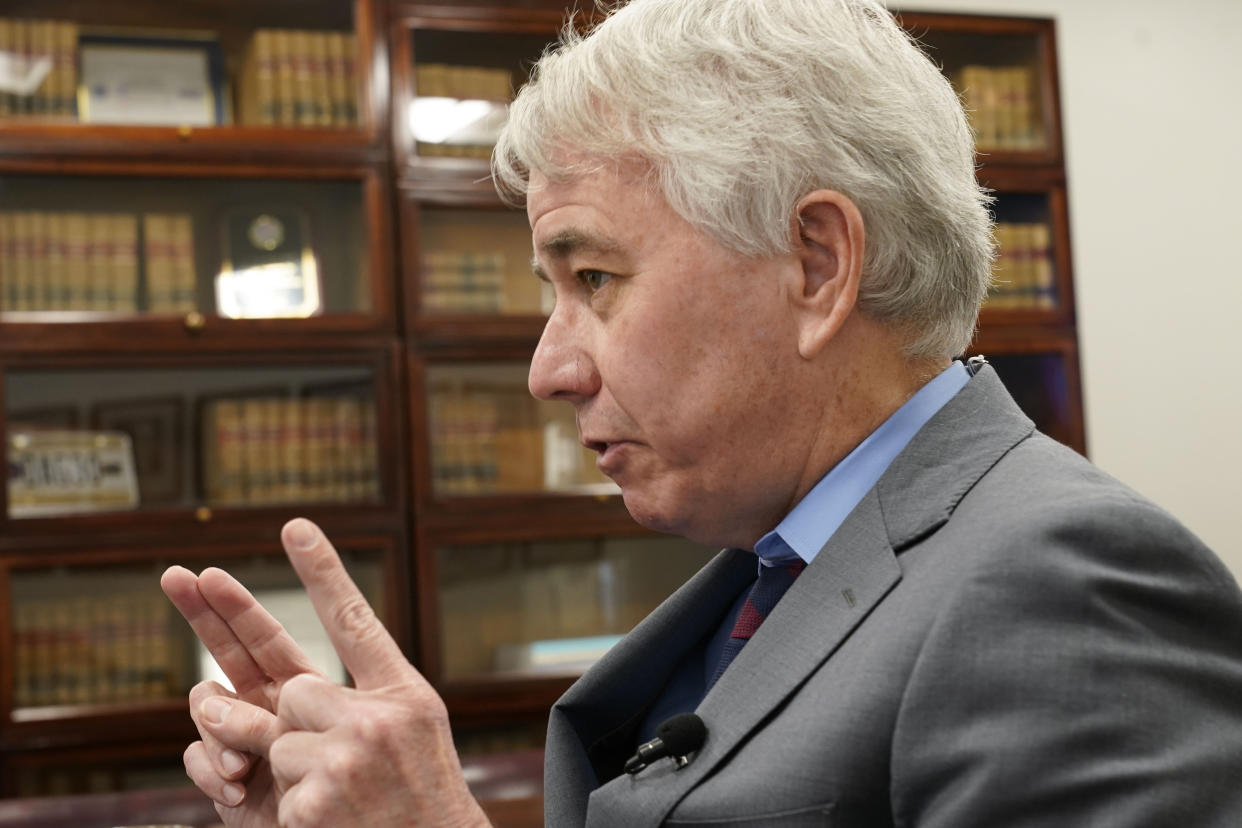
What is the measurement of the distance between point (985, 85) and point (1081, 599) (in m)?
3.63

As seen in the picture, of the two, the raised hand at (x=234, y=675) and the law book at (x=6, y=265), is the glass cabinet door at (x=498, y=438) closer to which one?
the law book at (x=6, y=265)

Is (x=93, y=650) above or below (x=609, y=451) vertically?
below

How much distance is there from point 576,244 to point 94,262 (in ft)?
8.66

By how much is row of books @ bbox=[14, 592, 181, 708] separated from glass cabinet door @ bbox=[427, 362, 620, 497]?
2.80 feet

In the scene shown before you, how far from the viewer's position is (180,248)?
141 inches

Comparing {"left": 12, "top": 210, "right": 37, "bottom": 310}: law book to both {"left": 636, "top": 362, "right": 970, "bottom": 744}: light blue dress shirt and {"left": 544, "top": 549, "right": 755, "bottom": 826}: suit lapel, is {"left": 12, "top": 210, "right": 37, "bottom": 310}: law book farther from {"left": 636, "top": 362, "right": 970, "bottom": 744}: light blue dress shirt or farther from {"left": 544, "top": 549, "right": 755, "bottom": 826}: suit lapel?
{"left": 636, "top": 362, "right": 970, "bottom": 744}: light blue dress shirt

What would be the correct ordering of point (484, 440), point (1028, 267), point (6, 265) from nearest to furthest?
point (6, 265)
point (484, 440)
point (1028, 267)

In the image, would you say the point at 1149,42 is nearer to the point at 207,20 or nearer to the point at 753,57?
the point at 207,20

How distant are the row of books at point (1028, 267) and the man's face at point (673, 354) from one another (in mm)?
3121

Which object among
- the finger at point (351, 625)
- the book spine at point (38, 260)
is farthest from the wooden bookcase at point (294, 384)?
the finger at point (351, 625)

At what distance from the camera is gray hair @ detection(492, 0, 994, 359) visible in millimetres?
1176

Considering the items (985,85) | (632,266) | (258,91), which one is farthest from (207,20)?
(632,266)

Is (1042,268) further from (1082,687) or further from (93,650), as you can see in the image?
(1082,687)

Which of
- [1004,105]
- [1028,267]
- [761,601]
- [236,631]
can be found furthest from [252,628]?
[1004,105]
